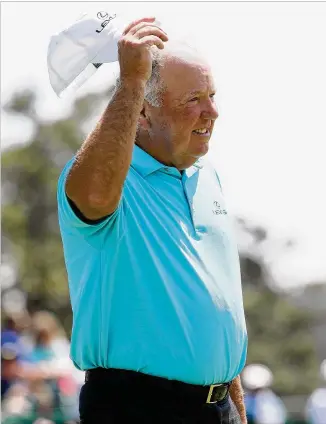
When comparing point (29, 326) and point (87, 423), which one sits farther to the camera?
point (29, 326)

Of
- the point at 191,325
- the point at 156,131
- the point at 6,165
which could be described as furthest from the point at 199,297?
the point at 6,165

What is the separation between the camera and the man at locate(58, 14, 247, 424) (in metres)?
4.14

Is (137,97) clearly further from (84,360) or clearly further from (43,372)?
(43,372)

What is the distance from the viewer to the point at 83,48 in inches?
181

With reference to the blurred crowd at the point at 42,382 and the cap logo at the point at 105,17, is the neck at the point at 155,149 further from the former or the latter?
the blurred crowd at the point at 42,382

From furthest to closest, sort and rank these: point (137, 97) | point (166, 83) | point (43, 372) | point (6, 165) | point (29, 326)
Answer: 1. point (6, 165)
2. point (29, 326)
3. point (43, 372)
4. point (166, 83)
5. point (137, 97)

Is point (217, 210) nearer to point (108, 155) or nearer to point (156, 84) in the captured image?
point (156, 84)

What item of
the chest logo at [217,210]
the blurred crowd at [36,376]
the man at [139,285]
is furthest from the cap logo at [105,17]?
the blurred crowd at [36,376]

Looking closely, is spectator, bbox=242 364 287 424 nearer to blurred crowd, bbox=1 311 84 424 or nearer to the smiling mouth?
blurred crowd, bbox=1 311 84 424

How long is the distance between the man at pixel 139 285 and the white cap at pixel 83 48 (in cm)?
26

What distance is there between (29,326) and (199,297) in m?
8.15

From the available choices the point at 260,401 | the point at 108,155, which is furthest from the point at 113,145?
the point at 260,401

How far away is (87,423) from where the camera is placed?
4.42 m

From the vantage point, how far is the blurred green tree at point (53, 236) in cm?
3975
